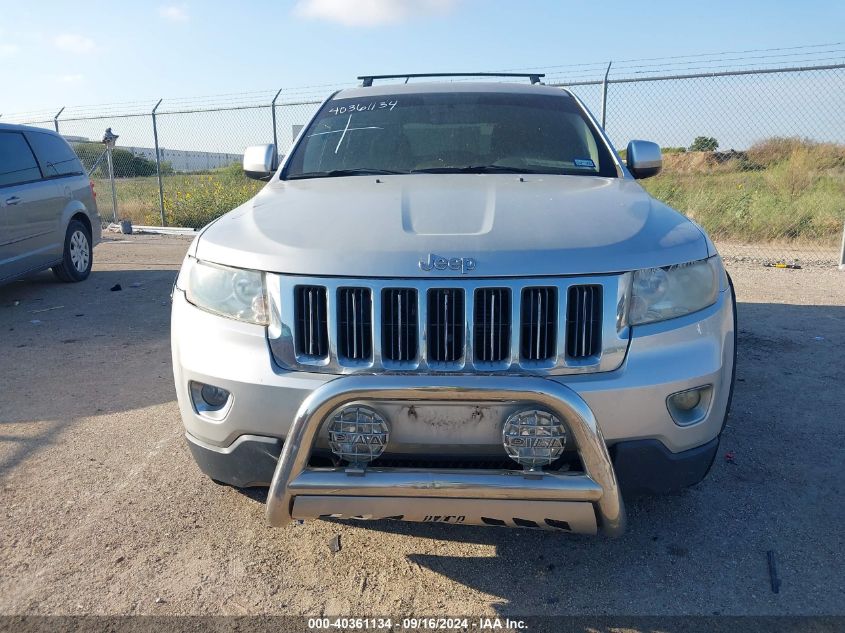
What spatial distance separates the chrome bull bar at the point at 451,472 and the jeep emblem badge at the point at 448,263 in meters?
0.33

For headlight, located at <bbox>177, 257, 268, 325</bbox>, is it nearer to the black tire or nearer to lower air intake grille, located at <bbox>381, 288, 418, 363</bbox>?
lower air intake grille, located at <bbox>381, 288, 418, 363</bbox>

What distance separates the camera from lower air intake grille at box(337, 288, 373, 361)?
6.77ft

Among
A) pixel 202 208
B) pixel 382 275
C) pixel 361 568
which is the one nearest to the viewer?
pixel 382 275

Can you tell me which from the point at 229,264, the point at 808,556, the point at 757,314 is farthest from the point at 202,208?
the point at 808,556

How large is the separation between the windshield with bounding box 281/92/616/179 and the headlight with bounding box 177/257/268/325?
116 cm

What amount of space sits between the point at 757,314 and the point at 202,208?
10722 mm

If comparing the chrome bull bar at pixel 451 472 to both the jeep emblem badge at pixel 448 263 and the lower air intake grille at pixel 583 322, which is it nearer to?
the lower air intake grille at pixel 583 322

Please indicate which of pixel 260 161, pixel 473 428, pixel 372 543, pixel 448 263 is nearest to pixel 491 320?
pixel 448 263

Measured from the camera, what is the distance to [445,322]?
6.68 feet

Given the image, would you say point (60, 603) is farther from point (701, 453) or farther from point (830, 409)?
point (830, 409)

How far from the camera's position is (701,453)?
2.19m

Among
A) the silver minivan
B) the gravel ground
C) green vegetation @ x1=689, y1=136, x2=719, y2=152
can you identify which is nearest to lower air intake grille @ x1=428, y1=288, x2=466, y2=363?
the gravel ground

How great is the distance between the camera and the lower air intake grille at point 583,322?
206 cm

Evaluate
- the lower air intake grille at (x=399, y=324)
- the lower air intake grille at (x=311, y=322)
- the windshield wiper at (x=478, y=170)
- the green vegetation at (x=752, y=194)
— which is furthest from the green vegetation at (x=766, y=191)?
the lower air intake grille at (x=311, y=322)
